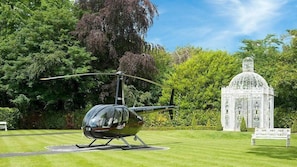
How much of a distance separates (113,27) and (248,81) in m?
12.7

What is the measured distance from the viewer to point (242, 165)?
1092 cm

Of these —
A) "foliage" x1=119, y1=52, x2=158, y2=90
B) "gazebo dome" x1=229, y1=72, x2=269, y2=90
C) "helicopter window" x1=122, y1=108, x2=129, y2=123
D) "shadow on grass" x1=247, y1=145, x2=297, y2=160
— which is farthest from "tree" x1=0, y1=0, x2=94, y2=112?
"shadow on grass" x1=247, y1=145, x2=297, y2=160

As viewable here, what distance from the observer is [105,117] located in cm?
1584

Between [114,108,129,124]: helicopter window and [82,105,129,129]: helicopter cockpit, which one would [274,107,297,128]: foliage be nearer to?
[114,108,129,124]: helicopter window

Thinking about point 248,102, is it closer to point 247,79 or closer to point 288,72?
point 247,79

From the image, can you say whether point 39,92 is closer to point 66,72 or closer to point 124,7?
point 66,72

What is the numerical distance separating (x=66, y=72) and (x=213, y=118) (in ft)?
42.8

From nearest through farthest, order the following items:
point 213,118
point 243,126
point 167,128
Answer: point 243,126
point 167,128
point 213,118

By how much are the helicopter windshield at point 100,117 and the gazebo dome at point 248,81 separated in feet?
65.0

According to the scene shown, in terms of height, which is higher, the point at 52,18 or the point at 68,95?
the point at 52,18

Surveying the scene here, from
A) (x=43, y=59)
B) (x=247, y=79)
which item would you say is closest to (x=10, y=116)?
(x=43, y=59)

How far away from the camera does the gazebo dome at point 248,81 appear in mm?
33594

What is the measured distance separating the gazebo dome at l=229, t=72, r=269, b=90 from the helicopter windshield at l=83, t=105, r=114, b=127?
19825 millimetres

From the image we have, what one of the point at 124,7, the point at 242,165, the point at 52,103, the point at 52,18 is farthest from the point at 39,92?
the point at 242,165
